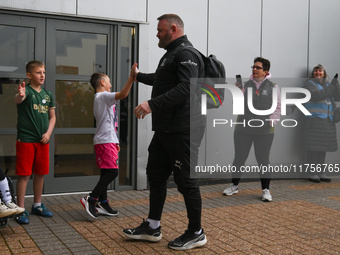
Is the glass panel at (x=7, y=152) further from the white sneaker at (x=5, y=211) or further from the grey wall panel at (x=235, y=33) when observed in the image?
the grey wall panel at (x=235, y=33)

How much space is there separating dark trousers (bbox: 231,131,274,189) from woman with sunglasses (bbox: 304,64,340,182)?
207cm

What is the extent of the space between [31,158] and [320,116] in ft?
19.0

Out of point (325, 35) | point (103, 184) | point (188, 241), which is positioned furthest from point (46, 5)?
point (325, 35)

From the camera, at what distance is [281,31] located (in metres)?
9.26

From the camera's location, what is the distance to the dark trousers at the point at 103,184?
5773 millimetres

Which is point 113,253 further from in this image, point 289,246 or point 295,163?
point 295,163

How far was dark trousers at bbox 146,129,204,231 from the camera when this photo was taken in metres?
4.65

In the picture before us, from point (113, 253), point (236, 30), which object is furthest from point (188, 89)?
point (236, 30)

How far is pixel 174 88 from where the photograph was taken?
4461 millimetres

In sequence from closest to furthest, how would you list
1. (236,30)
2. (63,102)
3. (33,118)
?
(33,118) < (63,102) < (236,30)

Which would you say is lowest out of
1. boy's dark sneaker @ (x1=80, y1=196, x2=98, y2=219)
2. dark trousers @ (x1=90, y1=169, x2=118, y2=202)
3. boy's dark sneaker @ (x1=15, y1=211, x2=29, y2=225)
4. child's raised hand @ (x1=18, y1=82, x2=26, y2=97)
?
boy's dark sneaker @ (x1=15, y1=211, x2=29, y2=225)

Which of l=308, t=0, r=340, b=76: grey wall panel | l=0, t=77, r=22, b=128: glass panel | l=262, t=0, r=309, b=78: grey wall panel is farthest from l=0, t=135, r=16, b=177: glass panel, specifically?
l=308, t=0, r=340, b=76: grey wall panel

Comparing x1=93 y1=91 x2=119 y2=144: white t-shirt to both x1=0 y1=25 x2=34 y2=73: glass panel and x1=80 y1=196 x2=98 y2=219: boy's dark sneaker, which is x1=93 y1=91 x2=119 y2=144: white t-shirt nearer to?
x1=80 y1=196 x2=98 y2=219: boy's dark sneaker

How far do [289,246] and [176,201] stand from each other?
97.4 inches
